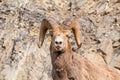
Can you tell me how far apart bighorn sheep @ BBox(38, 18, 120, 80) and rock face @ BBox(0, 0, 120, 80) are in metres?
4.11

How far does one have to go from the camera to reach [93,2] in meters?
19.3

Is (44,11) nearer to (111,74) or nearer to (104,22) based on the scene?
(104,22)

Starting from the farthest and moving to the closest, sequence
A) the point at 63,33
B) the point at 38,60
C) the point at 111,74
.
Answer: the point at 38,60, the point at 111,74, the point at 63,33

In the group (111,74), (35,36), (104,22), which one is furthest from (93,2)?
(111,74)

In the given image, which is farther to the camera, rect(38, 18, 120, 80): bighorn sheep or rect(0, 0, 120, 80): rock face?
rect(0, 0, 120, 80): rock face

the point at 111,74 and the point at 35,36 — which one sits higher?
the point at 35,36

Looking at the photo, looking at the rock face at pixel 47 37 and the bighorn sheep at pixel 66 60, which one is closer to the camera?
the bighorn sheep at pixel 66 60

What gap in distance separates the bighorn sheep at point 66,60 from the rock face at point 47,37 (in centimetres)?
411

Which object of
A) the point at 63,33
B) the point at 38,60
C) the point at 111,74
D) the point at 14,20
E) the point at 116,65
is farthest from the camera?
the point at 14,20

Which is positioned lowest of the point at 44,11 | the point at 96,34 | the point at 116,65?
the point at 116,65

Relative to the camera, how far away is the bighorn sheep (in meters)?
11.0

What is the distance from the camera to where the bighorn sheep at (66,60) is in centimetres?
1097

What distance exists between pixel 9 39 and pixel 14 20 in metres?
1.14

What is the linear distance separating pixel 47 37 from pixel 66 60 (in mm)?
6591
